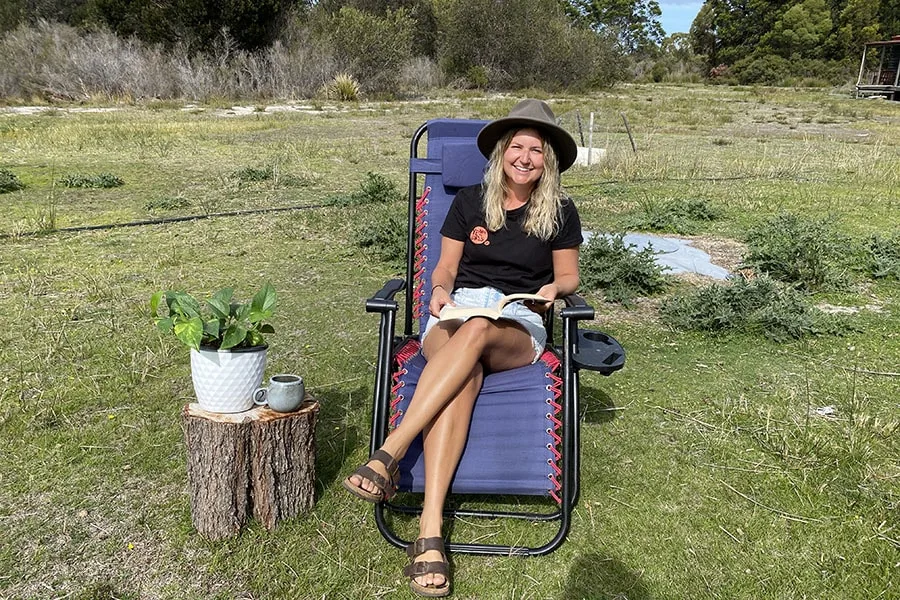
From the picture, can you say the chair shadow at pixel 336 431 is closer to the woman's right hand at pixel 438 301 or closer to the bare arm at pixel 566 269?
the woman's right hand at pixel 438 301

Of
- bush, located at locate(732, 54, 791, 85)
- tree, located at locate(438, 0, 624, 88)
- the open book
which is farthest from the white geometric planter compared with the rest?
bush, located at locate(732, 54, 791, 85)

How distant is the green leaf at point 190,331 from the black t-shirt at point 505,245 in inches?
45.4

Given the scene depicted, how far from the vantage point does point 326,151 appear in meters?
11.4

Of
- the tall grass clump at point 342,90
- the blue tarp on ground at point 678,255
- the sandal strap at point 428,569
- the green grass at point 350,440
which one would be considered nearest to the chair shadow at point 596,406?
the green grass at point 350,440

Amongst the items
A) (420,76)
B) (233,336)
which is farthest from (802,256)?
(420,76)

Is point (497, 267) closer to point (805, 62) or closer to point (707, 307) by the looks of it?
point (707, 307)

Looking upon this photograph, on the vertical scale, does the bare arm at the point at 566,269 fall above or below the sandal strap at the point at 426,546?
above

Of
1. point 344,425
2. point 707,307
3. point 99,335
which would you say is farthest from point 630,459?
point 99,335

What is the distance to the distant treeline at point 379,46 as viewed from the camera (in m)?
21.7

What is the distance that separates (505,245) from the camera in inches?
110

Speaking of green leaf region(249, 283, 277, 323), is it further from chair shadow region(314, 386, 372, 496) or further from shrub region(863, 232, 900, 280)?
shrub region(863, 232, 900, 280)

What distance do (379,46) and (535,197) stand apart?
24187 millimetres

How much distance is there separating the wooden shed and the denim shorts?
3520cm

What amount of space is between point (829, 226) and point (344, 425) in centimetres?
568
